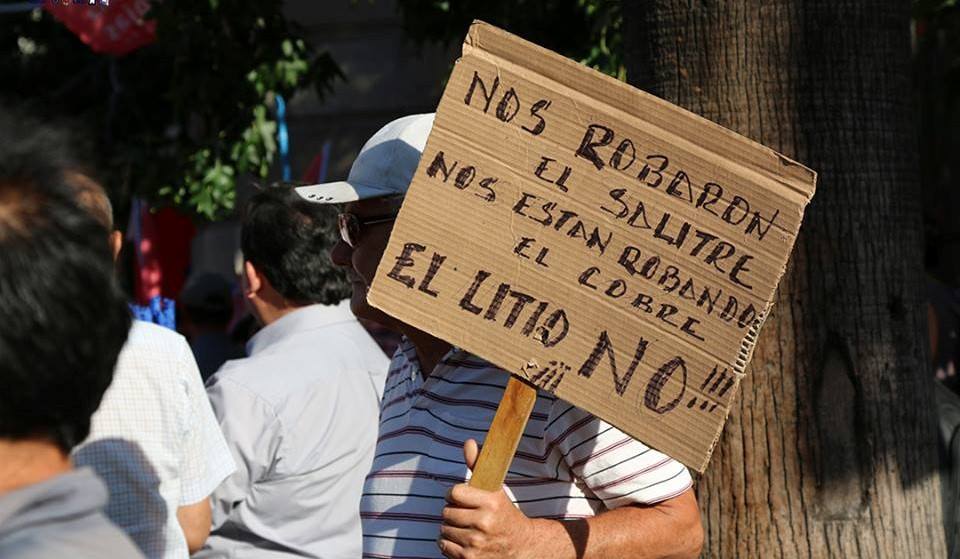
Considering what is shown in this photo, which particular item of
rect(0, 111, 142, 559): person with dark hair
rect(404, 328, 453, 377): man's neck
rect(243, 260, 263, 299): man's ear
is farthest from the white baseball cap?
rect(243, 260, 263, 299): man's ear

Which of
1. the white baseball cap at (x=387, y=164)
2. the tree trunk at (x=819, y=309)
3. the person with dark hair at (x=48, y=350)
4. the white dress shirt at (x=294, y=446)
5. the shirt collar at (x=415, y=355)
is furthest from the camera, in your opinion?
the white dress shirt at (x=294, y=446)

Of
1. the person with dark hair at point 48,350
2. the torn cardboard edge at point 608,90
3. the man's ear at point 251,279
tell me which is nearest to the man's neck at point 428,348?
the torn cardboard edge at point 608,90

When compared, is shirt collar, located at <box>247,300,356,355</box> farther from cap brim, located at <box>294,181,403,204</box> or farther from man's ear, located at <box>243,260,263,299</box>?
cap brim, located at <box>294,181,403,204</box>

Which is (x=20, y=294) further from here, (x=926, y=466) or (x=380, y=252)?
(x=926, y=466)

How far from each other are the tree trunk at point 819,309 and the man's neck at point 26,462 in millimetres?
1693

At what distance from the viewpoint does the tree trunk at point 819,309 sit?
284 centimetres

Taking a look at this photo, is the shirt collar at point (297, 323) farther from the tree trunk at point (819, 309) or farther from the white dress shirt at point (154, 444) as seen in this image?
the tree trunk at point (819, 309)

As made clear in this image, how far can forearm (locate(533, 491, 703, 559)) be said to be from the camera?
2131 millimetres

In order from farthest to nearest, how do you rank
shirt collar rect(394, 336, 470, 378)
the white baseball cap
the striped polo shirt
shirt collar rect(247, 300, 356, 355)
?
shirt collar rect(247, 300, 356, 355)
the white baseball cap
shirt collar rect(394, 336, 470, 378)
the striped polo shirt

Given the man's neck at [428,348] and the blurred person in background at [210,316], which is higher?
the man's neck at [428,348]

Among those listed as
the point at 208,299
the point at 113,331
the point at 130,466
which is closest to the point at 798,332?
the point at 130,466

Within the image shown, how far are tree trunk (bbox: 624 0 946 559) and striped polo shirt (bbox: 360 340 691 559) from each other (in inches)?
26.6

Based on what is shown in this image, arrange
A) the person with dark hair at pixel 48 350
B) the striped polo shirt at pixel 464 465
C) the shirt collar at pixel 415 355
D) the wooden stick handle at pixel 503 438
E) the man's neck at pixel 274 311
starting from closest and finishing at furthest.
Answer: the person with dark hair at pixel 48 350 < the wooden stick handle at pixel 503 438 < the striped polo shirt at pixel 464 465 < the shirt collar at pixel 415 355 < the man's neck at pixel 274 311

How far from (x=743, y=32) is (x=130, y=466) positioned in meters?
1.56
